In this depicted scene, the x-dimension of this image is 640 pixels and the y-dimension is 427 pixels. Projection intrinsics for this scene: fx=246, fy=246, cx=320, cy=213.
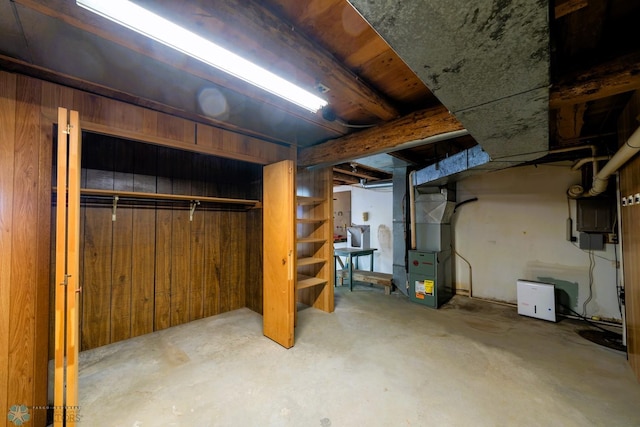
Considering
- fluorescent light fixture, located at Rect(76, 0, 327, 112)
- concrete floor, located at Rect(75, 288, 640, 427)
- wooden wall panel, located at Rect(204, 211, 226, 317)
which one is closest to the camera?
fluorescent light fixture, located at Rect(76, 0, 327, 112)

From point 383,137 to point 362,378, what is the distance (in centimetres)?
220

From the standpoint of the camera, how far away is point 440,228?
3896mm

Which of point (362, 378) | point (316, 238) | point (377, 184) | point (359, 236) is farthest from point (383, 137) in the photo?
point (359, 236)

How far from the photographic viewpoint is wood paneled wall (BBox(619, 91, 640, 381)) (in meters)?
2.03

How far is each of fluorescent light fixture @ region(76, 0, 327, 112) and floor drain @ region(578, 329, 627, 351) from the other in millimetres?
3884

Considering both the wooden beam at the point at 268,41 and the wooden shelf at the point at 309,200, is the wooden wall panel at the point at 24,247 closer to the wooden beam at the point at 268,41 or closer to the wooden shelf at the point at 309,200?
the wooden beam at the point at 268,41

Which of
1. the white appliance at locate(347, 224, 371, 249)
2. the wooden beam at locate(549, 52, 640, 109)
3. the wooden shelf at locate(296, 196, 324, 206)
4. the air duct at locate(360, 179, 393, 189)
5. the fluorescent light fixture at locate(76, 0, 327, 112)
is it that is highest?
the fluorescent light fixture at locate(76, 0, 327, 112)

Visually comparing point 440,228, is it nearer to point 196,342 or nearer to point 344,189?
point 344,189

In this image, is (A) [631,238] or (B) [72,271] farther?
(A) [631,238]

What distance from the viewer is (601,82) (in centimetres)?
153

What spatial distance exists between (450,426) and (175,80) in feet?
9.93

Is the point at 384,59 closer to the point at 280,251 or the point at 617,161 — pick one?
the point at 280,251

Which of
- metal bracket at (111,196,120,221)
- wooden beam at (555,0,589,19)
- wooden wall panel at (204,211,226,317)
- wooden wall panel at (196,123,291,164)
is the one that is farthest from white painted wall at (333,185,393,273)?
metal bracket at (111,196,120,221)

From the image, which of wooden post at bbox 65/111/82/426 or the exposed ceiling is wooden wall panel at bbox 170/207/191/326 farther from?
wooden post at bbox 65/111/82/426
